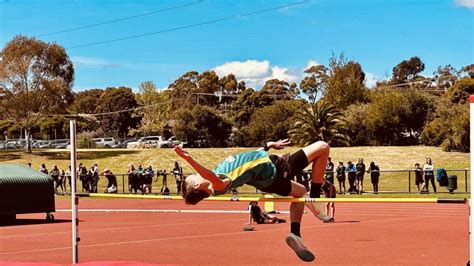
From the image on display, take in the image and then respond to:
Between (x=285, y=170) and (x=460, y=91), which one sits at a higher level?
(x=460, y=91)

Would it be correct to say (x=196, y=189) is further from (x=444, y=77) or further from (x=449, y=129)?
(x=444, y=77)

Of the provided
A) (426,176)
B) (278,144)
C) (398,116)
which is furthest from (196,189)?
(398,116)

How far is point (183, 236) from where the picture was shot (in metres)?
15.8

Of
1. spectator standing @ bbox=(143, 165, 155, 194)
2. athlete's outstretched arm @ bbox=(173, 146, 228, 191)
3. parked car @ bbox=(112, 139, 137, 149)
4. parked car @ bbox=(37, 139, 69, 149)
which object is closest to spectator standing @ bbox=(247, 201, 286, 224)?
athlete's outstretched arm @ bbox=(173, 146, 228, 191)

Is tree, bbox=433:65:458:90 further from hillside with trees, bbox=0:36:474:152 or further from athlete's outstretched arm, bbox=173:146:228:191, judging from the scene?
athlete's outstretched arm, bbox=173:146:228:191

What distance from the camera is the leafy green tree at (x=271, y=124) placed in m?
60.1

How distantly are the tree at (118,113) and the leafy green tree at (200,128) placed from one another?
22264 mm

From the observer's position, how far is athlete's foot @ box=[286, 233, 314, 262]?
743cm

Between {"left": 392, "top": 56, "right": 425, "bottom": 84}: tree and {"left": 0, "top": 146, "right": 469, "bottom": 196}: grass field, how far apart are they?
261ft

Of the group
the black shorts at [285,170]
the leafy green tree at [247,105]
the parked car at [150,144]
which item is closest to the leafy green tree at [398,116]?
the leafy green tree at [247,105]

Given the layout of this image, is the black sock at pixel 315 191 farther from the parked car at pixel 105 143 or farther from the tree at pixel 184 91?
the tree at pixel 184 91

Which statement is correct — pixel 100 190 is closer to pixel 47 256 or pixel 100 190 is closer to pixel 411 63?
pixel 47 256

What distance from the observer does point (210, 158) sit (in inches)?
1924

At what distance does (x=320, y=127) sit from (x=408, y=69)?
260ft
